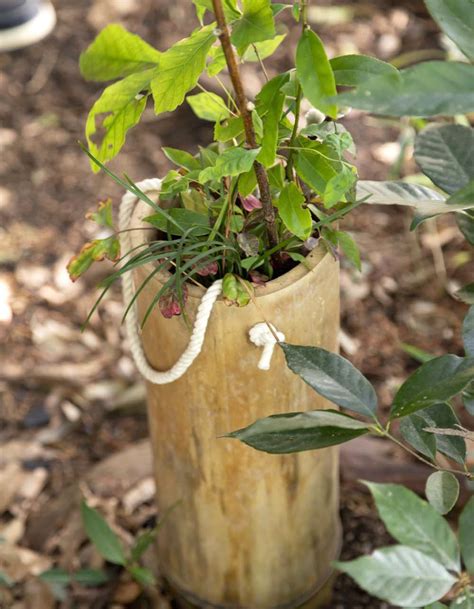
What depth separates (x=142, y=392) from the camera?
206 cm

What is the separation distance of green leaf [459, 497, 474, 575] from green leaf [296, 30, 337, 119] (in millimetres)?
400

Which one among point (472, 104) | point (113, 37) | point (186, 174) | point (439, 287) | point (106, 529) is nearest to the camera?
point (472, 104)

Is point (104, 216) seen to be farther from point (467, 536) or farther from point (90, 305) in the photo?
point (90, 305)

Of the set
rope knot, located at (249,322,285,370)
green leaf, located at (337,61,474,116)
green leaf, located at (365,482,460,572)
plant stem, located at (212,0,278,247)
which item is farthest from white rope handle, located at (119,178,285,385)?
green leaf, located at (337,61,474,116)

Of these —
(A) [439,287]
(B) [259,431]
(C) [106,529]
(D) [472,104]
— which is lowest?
(A) [439,287]

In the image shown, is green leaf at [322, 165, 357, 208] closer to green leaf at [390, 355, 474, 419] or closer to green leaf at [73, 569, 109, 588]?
green leaf at [390, 355, 474, 419]

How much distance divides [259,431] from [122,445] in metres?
1.12

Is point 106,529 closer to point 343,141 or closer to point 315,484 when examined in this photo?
point 315,484

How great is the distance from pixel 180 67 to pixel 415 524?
516 millimetres

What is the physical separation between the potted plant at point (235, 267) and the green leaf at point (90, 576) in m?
0.20

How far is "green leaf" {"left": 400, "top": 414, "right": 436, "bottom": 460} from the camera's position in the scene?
1055 millimetres

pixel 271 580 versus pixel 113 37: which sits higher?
pixel 113 37

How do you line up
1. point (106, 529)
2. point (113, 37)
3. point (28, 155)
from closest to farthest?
point (113, 37)
point (106, 529)
point (28, 155)

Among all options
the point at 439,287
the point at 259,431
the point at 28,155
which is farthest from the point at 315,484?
the point at 28,155
